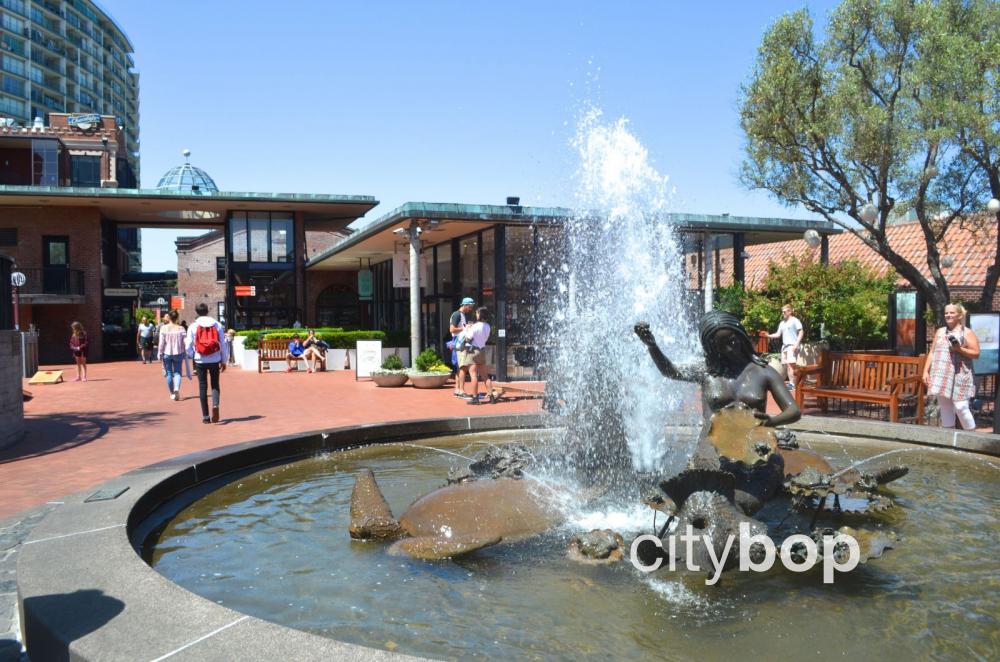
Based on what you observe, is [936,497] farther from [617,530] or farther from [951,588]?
[617,530]

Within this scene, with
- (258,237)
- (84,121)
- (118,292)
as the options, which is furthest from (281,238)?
(84,121)

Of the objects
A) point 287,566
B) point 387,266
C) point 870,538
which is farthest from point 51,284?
point 870,538

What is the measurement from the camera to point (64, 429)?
399 inches

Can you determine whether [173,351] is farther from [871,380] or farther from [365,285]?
[365,285]

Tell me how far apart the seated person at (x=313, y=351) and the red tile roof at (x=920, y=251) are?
12.5 metres

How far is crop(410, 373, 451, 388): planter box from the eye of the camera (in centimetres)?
1557

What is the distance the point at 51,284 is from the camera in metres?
28.7

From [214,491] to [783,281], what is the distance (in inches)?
507

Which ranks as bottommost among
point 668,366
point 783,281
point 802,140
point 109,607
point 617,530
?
point 617,530

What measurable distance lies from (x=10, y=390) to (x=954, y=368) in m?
11.2

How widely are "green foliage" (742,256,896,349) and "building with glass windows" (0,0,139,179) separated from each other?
70.2m

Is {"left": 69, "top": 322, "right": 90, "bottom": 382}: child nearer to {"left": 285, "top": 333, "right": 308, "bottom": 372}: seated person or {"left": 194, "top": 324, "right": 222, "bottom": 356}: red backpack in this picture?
{"left": 285, "top": 333, "right": 308, "bottom": 372}: seated person

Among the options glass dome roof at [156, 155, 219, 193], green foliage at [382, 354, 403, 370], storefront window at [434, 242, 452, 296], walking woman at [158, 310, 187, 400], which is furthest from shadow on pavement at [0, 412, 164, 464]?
glass dome roof at [156, 155, 219, 193]

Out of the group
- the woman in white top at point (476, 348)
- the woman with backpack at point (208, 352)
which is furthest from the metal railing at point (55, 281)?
the woman in white top at point (476, 348)
